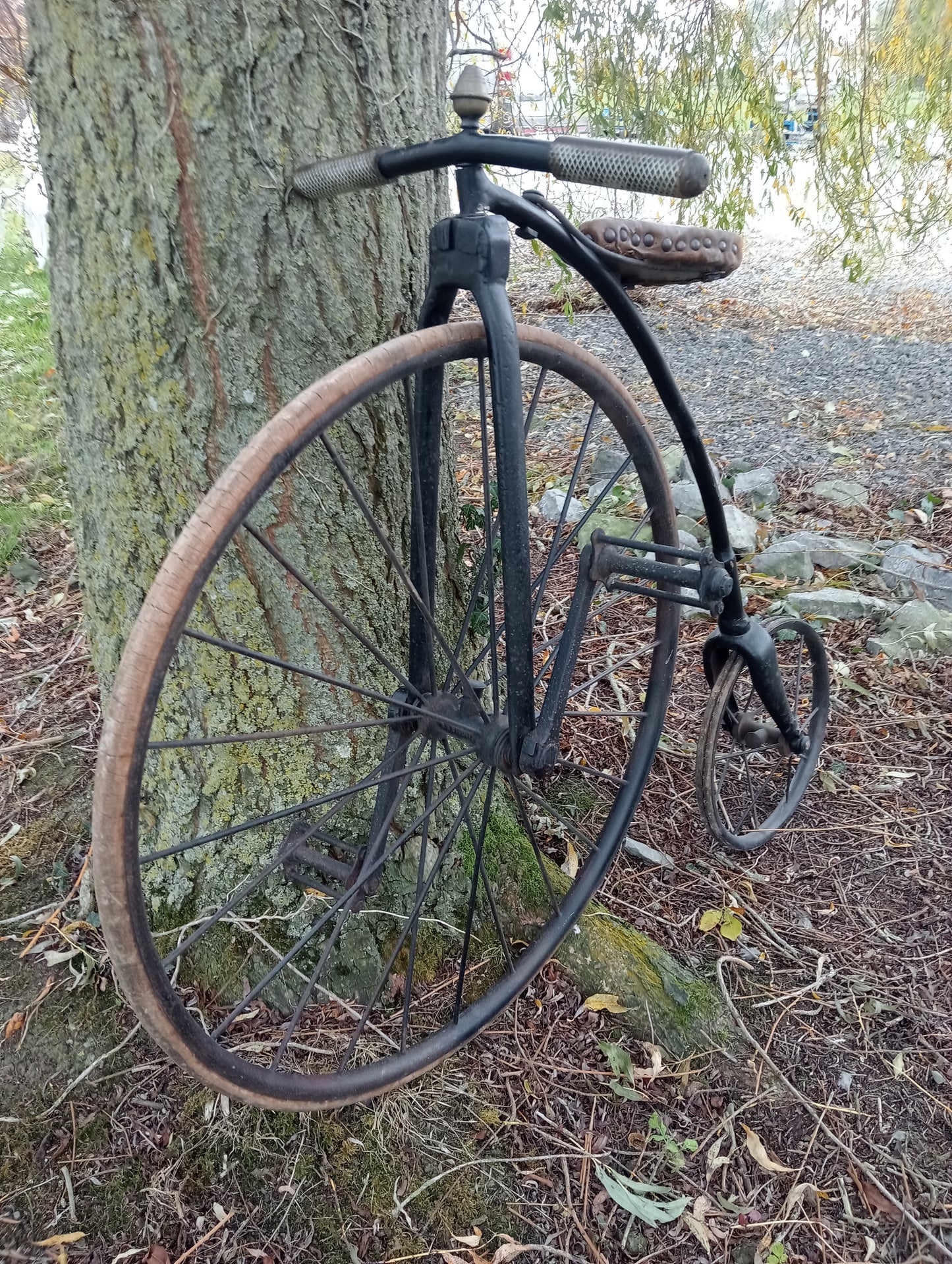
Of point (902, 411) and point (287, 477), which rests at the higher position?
point (287, 477)

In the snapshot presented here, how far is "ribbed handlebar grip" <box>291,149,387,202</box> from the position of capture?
1058 millimetres

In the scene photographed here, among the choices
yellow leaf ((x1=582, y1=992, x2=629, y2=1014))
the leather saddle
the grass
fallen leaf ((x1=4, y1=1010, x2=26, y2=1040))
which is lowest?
yellow leaf ((x1=582, y1=992, x2=629, y2=1014))

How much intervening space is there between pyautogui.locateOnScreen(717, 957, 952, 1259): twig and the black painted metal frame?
68 centimetres

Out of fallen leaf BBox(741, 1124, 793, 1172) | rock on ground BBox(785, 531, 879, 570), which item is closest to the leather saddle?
fallen leaf BBox(741, 1124, 793, 1172)

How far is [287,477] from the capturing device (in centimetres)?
131

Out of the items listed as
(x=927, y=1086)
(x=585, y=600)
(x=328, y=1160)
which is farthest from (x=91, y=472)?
(x=927, y=1086)

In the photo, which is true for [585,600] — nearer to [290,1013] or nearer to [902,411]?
[290,1013]

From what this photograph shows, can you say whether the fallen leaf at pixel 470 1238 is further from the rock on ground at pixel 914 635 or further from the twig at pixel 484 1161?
the rock on ground at pixel 914 635

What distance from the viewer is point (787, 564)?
103 inches

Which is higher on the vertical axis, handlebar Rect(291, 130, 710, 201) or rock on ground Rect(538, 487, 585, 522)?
handlebar Rect(291, 130, 710, 201)

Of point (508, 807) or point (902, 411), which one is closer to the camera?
point (508, 807)

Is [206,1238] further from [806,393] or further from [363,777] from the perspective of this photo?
[806,393]

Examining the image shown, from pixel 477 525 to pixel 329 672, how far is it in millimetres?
552

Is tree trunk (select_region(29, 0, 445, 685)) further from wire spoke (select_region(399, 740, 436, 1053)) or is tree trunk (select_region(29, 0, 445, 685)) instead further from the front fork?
wire spoke (select_region(399, 740, 436, 1053))
